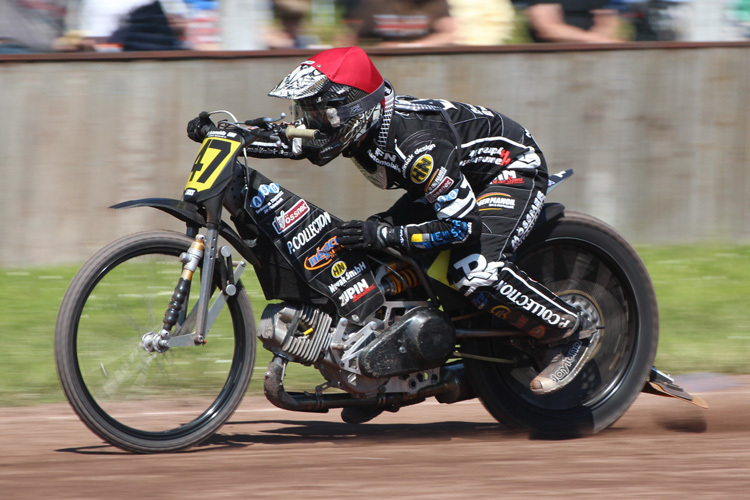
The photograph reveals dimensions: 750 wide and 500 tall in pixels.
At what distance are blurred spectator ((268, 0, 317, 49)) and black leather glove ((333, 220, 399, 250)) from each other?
4.77m

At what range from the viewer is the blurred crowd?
9156 mm

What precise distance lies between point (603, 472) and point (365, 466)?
39.3 inches

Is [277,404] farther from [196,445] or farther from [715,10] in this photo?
[715,10]

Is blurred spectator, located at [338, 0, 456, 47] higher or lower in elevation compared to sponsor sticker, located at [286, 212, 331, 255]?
higher

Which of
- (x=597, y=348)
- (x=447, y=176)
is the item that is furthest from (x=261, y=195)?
(x=597, y=348)

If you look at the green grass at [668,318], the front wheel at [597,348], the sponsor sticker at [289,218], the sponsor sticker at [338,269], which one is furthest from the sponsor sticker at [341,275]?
the green grass at [668,318]

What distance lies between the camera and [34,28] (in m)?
9.17

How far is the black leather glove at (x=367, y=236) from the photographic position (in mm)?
4844

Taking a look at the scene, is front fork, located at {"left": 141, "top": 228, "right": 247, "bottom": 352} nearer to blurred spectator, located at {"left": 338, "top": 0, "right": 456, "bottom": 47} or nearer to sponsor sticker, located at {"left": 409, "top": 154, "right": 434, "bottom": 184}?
sponsor sticker, located at {"left": 409, "top": 154, "right": 434, "bottom": 184}

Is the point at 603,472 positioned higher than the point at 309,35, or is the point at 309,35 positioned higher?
the point at 309,35

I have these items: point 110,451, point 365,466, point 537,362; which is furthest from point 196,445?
point 537,362

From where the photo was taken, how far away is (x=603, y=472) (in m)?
4.37

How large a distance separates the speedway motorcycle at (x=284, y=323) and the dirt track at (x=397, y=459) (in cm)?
21

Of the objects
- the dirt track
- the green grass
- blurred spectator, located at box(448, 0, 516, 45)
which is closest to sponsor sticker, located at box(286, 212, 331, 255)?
the dirt track
